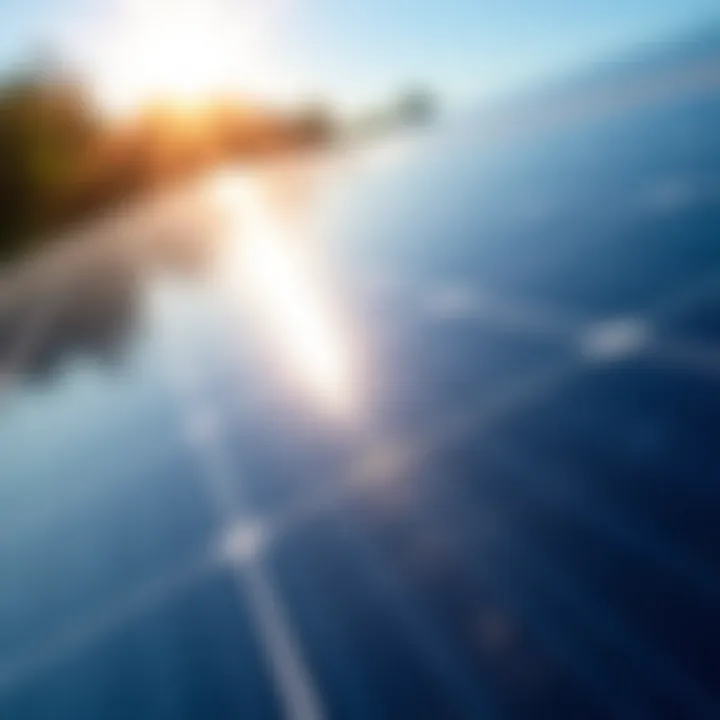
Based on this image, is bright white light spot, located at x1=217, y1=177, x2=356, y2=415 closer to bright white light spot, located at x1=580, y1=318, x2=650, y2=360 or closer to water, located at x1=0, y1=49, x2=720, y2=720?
water, located at x1=0, y1=49, x2=720, y2=720

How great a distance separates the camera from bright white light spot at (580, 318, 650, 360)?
942cm

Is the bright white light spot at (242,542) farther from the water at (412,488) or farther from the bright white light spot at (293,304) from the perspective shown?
the bright white light spot at (293,304)

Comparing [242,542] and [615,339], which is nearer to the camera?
[242,542]

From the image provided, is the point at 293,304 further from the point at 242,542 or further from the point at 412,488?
the point at 412,488

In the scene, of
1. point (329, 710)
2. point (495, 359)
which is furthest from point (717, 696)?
point (495, 359)

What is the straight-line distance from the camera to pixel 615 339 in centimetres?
980

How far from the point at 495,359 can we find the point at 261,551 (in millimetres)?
3834

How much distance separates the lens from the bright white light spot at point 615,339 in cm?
942

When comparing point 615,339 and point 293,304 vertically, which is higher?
point 293,304

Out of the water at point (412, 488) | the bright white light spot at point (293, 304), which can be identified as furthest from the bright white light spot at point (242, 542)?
the bright white light spot at point (293, 304)

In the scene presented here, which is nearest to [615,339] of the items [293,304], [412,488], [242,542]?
[412,488]

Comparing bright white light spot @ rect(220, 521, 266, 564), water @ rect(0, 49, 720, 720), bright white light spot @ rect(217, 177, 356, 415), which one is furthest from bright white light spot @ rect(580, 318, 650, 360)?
bright white light spot @ rect(220, 521, 266, 564)

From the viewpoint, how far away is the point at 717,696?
4730 millimetres

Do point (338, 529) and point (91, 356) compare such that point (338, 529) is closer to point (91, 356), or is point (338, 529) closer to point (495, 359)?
point (495, 359)
